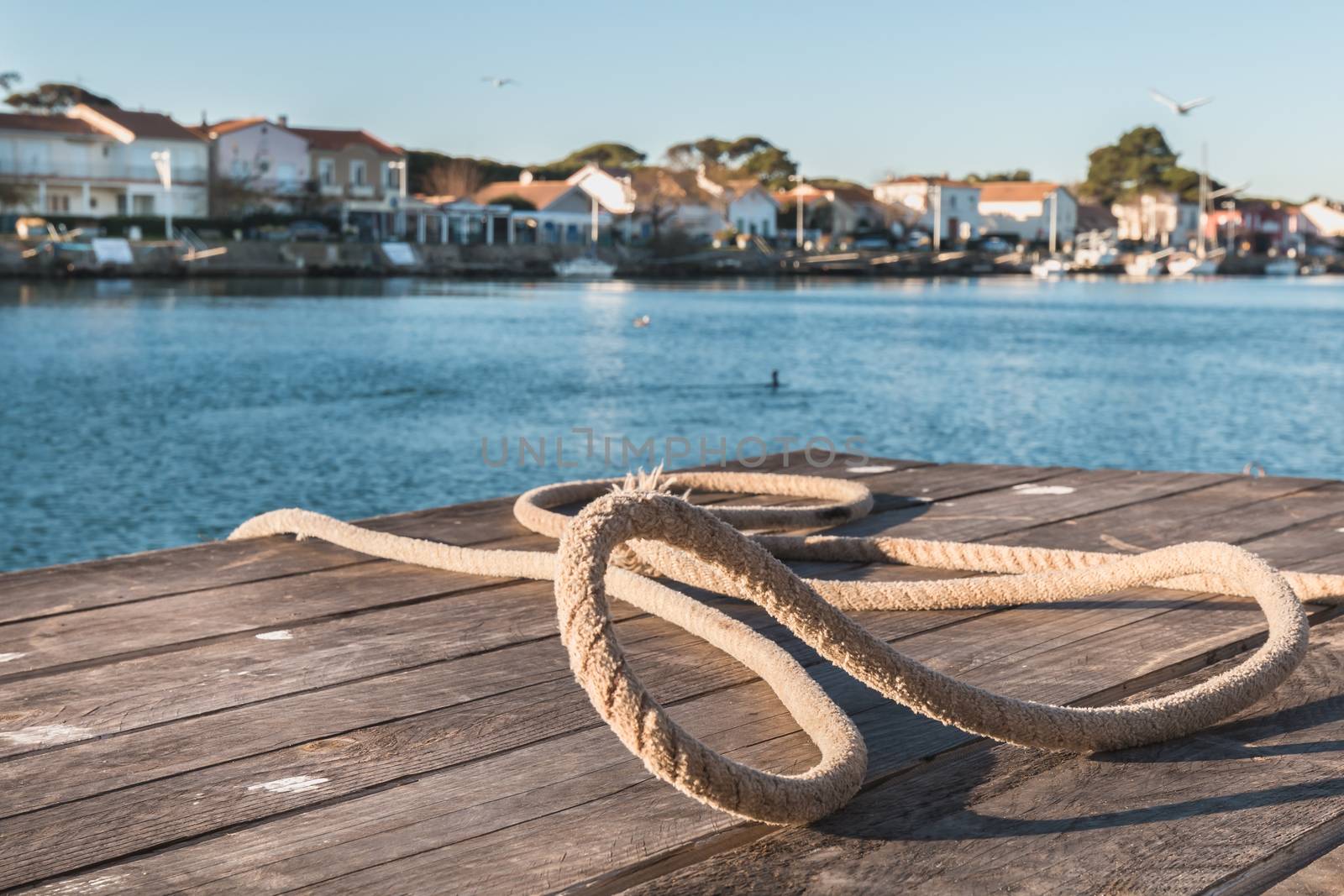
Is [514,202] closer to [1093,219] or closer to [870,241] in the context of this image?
[870,241]

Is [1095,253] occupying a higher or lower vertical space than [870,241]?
lower

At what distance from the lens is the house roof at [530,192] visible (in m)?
100

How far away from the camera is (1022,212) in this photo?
5340 inches

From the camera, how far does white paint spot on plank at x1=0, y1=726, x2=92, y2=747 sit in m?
2.37

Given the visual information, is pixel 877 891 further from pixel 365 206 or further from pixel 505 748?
pixel 365 206

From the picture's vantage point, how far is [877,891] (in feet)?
5.94

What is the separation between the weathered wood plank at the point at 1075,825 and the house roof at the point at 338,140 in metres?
87.7

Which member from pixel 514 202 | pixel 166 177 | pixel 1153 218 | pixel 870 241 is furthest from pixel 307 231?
pixel 1153 218

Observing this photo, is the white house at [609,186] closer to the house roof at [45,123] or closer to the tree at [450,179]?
the tree at [450,179]

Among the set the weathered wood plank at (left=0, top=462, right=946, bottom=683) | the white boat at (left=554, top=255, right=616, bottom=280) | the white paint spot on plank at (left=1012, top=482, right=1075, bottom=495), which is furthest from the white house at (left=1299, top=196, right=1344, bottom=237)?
the weathered wood plank at (left=0, top=462, right=946, bottom=683)

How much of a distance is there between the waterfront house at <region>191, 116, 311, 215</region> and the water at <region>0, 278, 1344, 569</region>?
1236cm

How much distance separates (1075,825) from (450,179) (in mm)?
104194

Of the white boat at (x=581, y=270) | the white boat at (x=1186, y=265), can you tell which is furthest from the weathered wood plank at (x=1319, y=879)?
the white boat at (x=1186, y=265)

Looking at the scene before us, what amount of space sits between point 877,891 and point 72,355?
4211 cm
